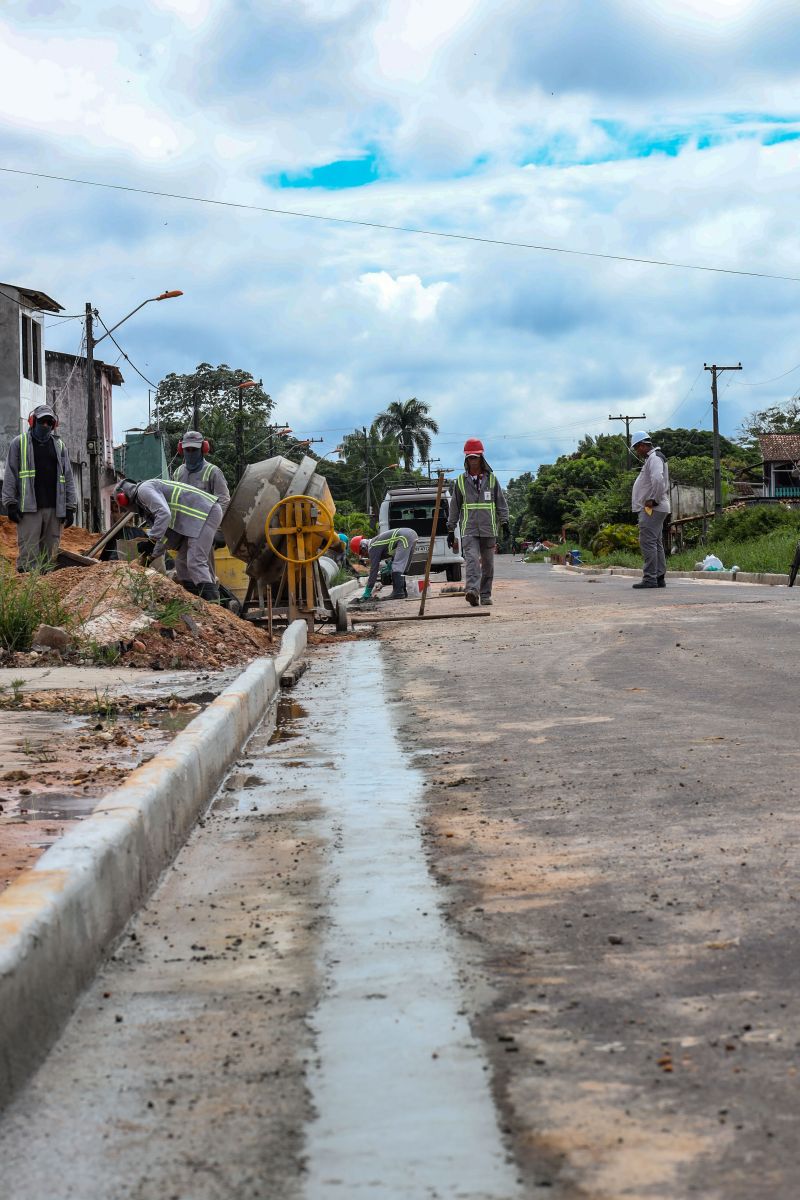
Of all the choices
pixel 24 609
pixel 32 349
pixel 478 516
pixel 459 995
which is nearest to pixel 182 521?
pixel 24 609

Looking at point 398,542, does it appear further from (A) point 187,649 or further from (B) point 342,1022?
(B) point 342,1022

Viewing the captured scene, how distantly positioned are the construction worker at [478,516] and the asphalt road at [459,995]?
11.2 m

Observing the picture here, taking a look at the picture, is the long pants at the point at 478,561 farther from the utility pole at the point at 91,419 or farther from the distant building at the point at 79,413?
the distant building at the point at 79,413

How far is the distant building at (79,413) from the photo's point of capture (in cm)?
5278

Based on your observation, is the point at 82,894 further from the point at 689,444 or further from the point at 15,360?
the point at 689,444

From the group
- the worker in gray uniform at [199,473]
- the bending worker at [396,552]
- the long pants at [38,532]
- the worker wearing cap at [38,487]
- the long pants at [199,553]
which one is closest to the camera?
the long pants at [199,553]

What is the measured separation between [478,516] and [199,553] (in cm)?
465

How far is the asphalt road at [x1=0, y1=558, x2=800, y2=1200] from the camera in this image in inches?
93.0

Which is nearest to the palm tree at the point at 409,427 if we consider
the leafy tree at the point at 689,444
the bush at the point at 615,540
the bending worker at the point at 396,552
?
the leafy tree at the point at 689,444

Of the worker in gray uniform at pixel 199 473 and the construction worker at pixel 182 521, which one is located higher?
the worker in gray uniform at pixel 199 473

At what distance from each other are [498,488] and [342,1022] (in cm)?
1525

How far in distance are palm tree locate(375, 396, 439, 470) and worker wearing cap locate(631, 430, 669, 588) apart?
305 ft

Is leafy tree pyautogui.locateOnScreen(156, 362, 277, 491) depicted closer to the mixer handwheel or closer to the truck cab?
the truck cab

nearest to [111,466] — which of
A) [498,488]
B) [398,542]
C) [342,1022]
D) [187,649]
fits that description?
[398,542]
